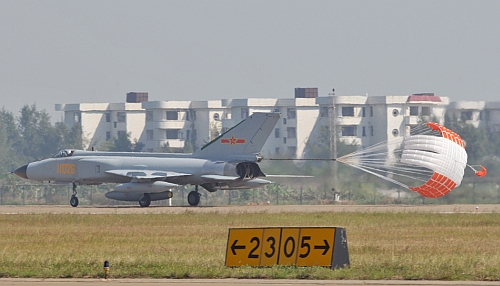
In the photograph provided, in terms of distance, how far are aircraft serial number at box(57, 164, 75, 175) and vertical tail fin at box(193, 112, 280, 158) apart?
7879 millimetres

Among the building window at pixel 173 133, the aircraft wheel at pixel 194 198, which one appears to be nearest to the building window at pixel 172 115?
the building window at pixel 173 133

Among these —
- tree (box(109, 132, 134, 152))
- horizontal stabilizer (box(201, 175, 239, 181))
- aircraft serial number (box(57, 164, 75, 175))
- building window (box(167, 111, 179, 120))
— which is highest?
building window (box(167, 111, 179, 120))

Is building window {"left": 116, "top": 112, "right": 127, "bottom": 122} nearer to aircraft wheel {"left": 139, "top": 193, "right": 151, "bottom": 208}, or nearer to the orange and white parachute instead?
aircraft wheel {"left": 139, "top": 193, "right": 151, "bottom": 208}

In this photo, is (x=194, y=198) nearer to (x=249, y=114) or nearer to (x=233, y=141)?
(x=233, y=141)

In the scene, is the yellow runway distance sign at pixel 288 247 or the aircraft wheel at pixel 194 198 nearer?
the yellow runway distance sign at pixel 288 247

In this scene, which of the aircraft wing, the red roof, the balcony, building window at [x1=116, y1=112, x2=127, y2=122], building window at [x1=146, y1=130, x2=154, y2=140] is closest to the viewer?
the aircraft wing

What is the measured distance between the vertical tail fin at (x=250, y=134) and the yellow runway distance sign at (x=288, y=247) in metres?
24.9

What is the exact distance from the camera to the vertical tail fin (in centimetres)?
4428

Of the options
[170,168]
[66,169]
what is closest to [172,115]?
[66,169]

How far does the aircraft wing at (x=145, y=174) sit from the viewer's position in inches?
1784

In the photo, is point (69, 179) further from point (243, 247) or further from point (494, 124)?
point (494, 124)

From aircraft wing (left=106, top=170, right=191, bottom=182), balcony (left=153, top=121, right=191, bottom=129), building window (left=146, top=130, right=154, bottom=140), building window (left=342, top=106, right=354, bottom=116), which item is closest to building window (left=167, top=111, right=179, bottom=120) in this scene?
balcony (left=153, top=121, right=191, bottom=129)

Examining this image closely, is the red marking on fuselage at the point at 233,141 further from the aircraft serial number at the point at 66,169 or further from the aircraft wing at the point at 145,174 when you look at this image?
the aircraft serial number at the point at 66,169

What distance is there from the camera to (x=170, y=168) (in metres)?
46.0
